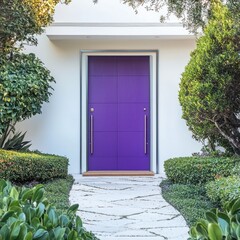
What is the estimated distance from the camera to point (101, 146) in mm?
9609

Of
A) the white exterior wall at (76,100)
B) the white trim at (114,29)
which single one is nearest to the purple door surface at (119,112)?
the white exterior wall at (76,100)

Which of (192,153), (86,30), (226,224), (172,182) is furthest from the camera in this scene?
(192,153)

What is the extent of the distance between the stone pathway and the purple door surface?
1309mm

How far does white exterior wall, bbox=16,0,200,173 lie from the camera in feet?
30.9

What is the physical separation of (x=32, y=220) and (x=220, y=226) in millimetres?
1013

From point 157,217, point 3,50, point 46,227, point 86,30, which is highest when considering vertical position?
point 86,30

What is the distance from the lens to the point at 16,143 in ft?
28.5

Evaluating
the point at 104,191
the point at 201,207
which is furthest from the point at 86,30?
Answer: the point at 201,207

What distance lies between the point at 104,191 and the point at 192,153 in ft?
9.49

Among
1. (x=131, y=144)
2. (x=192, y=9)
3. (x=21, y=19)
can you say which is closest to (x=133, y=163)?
(x=131, y=144)

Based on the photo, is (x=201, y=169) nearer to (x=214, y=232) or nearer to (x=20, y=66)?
(x=20, y=66)

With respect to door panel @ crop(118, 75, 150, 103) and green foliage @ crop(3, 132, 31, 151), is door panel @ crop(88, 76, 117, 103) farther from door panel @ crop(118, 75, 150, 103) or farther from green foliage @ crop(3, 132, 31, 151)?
green foliage @ crop(3, 132, 31, 151)

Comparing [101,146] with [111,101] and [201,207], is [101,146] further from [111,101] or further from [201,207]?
[201,207]

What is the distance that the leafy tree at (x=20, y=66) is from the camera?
22.8 feet
